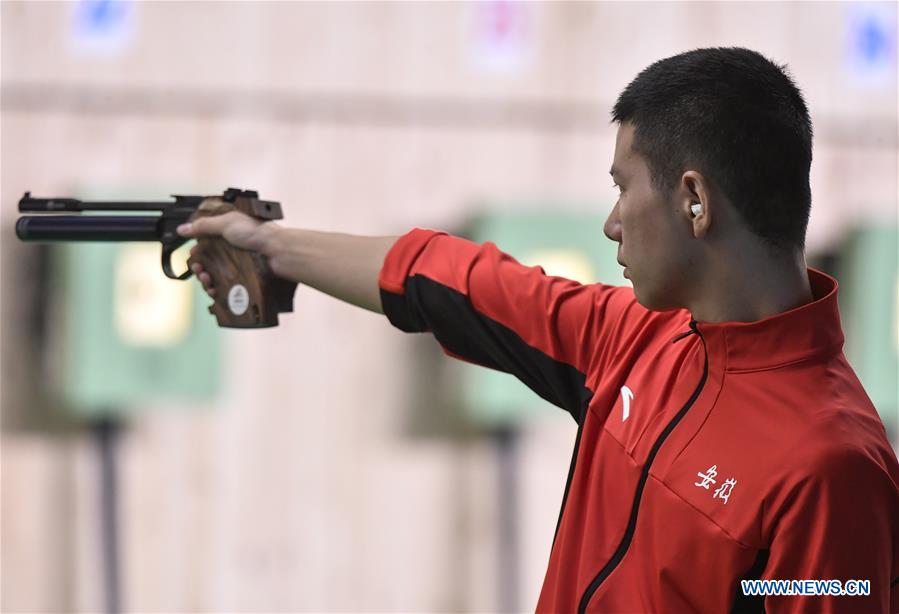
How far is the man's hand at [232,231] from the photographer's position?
1057 mm

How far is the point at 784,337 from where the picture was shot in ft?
2.33

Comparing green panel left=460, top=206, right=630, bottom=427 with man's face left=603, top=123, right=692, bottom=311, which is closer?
man's face left=603, top=123, right=692, bottom=311

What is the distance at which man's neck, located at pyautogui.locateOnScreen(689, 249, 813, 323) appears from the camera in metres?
0.73

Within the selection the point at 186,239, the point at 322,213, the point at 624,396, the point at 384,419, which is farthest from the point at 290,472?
the point at 624,396

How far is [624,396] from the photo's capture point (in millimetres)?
828

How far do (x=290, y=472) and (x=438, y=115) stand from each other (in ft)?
2.80

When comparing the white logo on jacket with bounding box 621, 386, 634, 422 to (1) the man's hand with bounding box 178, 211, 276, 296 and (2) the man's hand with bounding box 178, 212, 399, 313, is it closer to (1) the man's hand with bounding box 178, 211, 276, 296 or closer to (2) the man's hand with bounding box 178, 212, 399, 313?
(2) the man's hand with bounding box 178, 212, 399, 313

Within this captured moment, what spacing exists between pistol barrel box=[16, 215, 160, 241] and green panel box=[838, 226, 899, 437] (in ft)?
5.58

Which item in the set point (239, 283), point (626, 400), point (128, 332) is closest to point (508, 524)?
point (128, 332)

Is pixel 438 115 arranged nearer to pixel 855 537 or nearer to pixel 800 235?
pixel 800 235

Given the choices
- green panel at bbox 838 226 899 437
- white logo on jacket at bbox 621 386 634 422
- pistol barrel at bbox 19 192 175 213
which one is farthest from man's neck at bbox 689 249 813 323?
green panel at bbox 838 226 899 437

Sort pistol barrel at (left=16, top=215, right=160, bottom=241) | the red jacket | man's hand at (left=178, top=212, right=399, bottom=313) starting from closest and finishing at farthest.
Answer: the red jacket < man's hand at (left=178, top=212, right=399, bottom=313) < pistol barrel at (left=16, top=215, right=160, bottom=241)

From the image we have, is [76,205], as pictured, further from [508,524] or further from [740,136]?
[508,524]

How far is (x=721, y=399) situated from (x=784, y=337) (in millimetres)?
65
